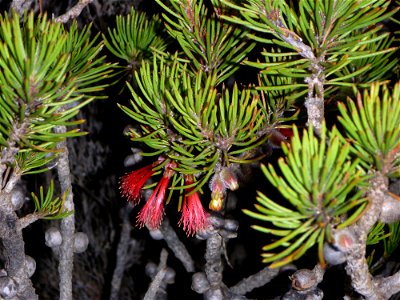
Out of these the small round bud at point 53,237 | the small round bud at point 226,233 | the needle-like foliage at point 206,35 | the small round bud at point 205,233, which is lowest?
the small round bud at point 53,237

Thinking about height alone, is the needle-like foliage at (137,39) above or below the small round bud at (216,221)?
above

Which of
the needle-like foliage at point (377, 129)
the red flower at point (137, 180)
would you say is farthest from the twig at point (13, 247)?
the needle-like foliage at point (377, 129)

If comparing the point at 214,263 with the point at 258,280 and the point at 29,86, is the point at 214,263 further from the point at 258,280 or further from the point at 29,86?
the point at 29,86

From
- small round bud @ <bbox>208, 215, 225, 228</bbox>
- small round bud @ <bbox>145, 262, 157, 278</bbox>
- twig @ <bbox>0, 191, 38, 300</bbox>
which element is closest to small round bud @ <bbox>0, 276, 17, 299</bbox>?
twig @ <bbox>0, 191, 38, 300</bbox>

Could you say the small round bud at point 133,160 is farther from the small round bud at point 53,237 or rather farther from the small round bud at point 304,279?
the small round bud at point 304,279

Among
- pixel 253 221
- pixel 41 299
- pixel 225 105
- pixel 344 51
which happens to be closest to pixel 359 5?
pixel 344 51

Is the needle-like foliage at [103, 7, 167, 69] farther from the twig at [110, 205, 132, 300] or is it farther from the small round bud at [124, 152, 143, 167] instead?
the twig at [110, 205, 132, 300]
